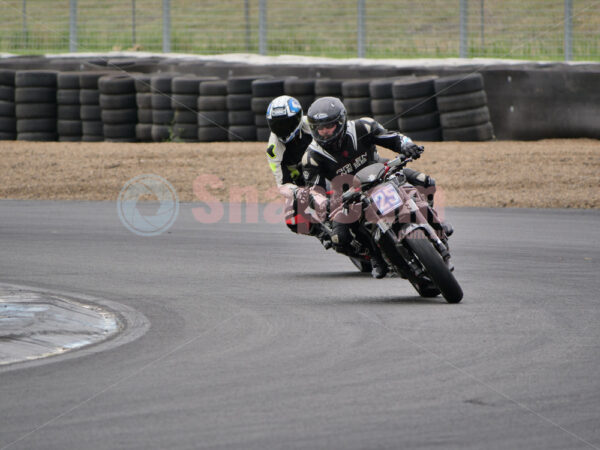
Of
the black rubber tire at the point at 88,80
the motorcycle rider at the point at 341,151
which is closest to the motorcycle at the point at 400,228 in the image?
the motorcycle rider at the point at 341,151

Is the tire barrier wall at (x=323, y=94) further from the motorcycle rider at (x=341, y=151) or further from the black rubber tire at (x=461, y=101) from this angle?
the motorcycle rider at (x=341, y=151)

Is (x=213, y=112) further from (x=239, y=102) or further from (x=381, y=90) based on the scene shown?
(x=381, y=90)

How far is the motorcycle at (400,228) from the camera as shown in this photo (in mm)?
7480

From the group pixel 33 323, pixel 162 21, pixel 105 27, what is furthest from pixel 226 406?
pixel 105 27

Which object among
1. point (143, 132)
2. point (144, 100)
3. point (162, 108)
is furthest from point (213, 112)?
point (143, 132)

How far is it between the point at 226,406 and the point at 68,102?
15.6 meters

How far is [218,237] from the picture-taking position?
12.0 m

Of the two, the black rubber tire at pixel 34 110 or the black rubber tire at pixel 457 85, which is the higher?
the black rubber tire at pixel 457 85

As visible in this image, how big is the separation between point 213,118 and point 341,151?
1017cm

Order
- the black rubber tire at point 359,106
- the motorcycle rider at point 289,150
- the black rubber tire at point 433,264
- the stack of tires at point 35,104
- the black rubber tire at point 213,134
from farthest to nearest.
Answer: the stack of tires at point 35,104 < the black rubber tire at point 213,134 < the black rubber tire at point 359,106 < the motorcycle rider at point 289,150 < the black rubber tire at point 433,264

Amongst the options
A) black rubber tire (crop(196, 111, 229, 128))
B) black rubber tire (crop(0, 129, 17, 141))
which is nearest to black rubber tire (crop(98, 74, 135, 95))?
black rubber tire (crop(196, 111, 229, 128))

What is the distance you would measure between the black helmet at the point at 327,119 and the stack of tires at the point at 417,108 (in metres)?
8.50

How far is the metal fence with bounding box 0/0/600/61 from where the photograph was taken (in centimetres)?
2028

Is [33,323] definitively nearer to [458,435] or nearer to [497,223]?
[458,435]
